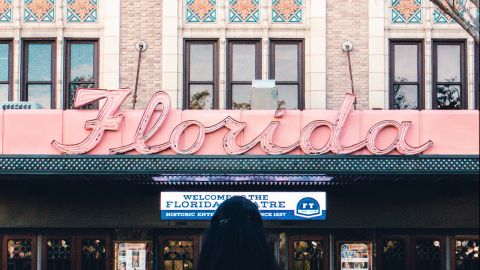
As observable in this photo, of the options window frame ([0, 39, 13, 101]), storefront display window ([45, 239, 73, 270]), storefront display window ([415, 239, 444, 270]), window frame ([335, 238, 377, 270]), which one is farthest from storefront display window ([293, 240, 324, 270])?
window frame ([0, 39, 13, 101])

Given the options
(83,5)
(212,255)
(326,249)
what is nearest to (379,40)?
(326,249)

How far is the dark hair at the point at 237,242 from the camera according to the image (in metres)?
3.49

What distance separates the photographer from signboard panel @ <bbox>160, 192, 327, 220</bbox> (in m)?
17.3

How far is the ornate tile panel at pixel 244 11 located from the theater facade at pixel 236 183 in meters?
2.72

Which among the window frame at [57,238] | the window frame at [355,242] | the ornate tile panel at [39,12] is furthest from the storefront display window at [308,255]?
the ornate tile panel at [39,12]

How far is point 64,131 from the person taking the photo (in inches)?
649

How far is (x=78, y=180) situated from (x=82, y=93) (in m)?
1.99

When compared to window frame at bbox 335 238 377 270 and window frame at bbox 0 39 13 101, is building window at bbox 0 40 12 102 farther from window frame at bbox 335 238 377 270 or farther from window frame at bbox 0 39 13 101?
window frame at bbox 335 238 377 270

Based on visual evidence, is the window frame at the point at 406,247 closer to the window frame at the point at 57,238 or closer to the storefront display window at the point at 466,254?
the storefront display window at the point at 466,254

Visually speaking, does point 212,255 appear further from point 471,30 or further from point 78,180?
point 78,180

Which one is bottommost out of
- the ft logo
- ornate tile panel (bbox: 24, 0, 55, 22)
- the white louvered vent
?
the ft logo

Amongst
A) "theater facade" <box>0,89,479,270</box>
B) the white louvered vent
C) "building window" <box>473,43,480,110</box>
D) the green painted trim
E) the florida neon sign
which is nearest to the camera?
the green painted trim

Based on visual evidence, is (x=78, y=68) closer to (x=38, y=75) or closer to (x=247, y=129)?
(x=38, y=75)

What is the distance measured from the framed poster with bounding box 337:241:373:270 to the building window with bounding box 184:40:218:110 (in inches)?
149
